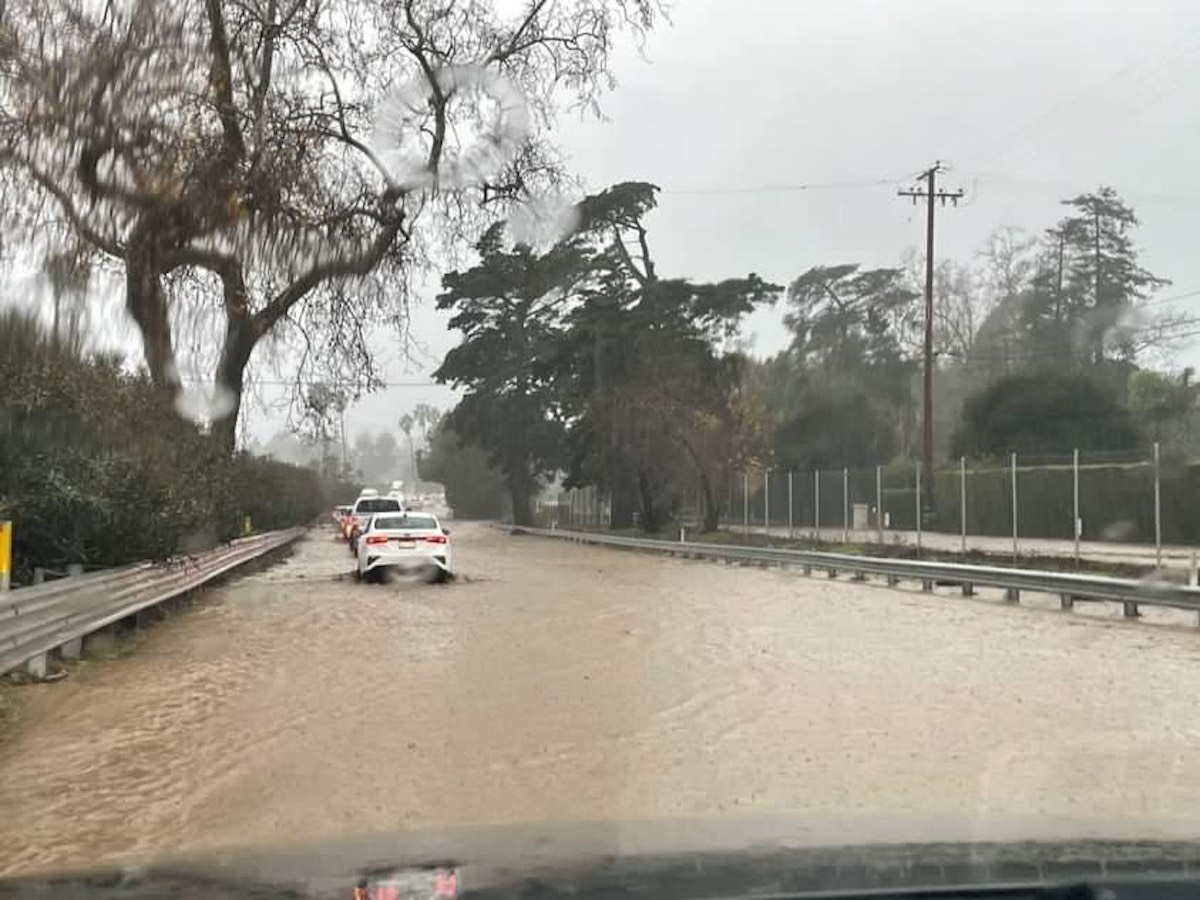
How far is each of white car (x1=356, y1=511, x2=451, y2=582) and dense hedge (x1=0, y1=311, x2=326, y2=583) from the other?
648cm

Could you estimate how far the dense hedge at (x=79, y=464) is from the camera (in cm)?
1373

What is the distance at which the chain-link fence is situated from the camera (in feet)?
97.1

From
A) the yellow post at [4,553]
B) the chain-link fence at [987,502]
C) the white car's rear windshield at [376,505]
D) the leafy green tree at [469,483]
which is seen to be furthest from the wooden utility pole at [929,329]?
the leafy green tree at [469,483]

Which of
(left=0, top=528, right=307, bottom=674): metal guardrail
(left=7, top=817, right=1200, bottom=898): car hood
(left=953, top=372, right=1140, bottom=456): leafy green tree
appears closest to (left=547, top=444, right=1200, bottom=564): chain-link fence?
(left=953, top=372, right=1140, bottom=456): leafy green tree

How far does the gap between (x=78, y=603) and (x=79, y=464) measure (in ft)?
7.99

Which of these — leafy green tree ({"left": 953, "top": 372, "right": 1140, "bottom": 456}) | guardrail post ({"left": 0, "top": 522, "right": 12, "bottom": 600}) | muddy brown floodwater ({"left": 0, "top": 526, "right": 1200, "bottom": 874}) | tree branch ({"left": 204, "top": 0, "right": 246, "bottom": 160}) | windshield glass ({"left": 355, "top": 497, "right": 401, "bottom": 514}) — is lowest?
muddy brown floodwater ({"left": 0, "top": 526, "right": 1200, "bottom": 874})

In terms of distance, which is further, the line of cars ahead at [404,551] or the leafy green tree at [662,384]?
the leafy green tree at [662,384]

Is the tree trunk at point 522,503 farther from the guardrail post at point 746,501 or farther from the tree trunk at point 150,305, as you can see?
the tree trunk at point 150,305

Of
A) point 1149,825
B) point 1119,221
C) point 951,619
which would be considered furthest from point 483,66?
point 1119,221

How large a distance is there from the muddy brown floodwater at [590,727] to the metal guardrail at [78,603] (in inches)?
18.4

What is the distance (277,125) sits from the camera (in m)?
18.0

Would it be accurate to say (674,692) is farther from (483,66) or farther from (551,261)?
(551,261)

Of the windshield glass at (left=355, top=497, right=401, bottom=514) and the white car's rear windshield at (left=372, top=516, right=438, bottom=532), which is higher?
the windshield glass at (left=355, top=497, right=401, bottom=514)

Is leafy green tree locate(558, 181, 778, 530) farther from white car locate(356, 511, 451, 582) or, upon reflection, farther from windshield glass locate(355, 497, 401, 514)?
white car locate(356, 511, 451, 582)
